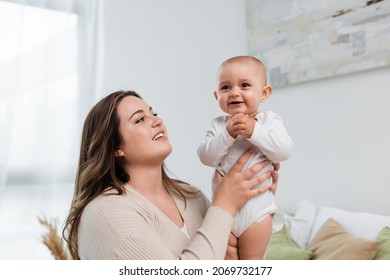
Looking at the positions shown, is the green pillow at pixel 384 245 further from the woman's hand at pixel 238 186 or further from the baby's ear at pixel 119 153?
the baby's ear at pixel 119 153

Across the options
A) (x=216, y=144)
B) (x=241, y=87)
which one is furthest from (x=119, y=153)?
(x=241, y=87)

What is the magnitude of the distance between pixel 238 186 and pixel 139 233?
319 mm

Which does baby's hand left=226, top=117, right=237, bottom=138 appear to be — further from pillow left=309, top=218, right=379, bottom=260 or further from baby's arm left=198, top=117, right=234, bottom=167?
pillow left=309, top=218, right=379, bottom=260

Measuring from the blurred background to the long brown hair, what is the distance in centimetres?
167

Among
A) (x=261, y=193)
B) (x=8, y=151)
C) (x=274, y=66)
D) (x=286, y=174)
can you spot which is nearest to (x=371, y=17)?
(x=274, y=66)

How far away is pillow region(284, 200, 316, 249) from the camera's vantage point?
8.96 ft

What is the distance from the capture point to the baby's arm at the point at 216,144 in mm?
1347

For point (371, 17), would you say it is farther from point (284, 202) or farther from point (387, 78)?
point (284, 202)

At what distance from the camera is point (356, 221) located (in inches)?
98.4

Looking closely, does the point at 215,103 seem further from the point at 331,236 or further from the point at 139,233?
the point at 139,233

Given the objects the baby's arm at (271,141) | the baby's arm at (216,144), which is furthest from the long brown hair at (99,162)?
the baby's arm at (271,141)

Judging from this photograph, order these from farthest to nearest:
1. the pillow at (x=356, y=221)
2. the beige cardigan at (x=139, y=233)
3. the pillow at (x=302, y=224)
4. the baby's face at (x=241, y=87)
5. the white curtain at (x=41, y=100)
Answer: the white curtain at (x=41, y=100), the pillow at (x=302, y=224), the pillow at (x=356, y=221), the baby's face at (x=241, y=87), the beige cardigan at (x=139, y=233)

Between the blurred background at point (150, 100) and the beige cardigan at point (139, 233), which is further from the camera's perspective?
the blurred background at point (150, 100)

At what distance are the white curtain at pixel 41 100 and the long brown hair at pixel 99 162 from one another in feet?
5.49
